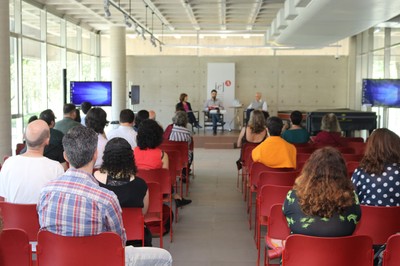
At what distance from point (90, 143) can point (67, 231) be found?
50 centimetres

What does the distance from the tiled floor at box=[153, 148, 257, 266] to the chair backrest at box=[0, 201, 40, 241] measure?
170cm

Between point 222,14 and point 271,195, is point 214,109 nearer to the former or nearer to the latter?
point 222,14

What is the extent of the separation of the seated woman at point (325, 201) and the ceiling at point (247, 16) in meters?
6.03

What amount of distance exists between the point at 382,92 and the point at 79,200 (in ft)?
38.3

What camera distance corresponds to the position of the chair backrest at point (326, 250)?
9.28 ft

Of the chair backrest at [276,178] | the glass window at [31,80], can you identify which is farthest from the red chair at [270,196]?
the glass window at [31,80]

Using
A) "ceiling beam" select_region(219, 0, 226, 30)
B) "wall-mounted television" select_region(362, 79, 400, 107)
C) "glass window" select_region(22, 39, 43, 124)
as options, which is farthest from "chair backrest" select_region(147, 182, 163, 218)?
"ceiling beam" select_region(219, 0, 226, 30)

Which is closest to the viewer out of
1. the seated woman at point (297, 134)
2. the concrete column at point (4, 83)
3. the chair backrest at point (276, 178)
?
the chair backrest at point (276, 178)

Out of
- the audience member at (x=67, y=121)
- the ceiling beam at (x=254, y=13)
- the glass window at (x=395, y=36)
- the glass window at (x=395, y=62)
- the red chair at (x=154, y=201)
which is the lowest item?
the red chair at (x=154, y=201)

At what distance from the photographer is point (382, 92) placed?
13.2 metres

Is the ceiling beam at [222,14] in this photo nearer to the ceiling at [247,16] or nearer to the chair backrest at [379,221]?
the ceiling at [247,16]

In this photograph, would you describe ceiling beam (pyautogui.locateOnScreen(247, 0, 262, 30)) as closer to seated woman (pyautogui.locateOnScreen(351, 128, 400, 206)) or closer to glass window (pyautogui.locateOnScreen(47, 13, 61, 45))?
glass window (pyautogui.locateOnScreen(47, 13, 61, 45))

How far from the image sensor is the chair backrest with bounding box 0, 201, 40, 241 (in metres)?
3.63

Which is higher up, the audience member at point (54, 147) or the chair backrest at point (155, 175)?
the audience member at point (54, 147)
